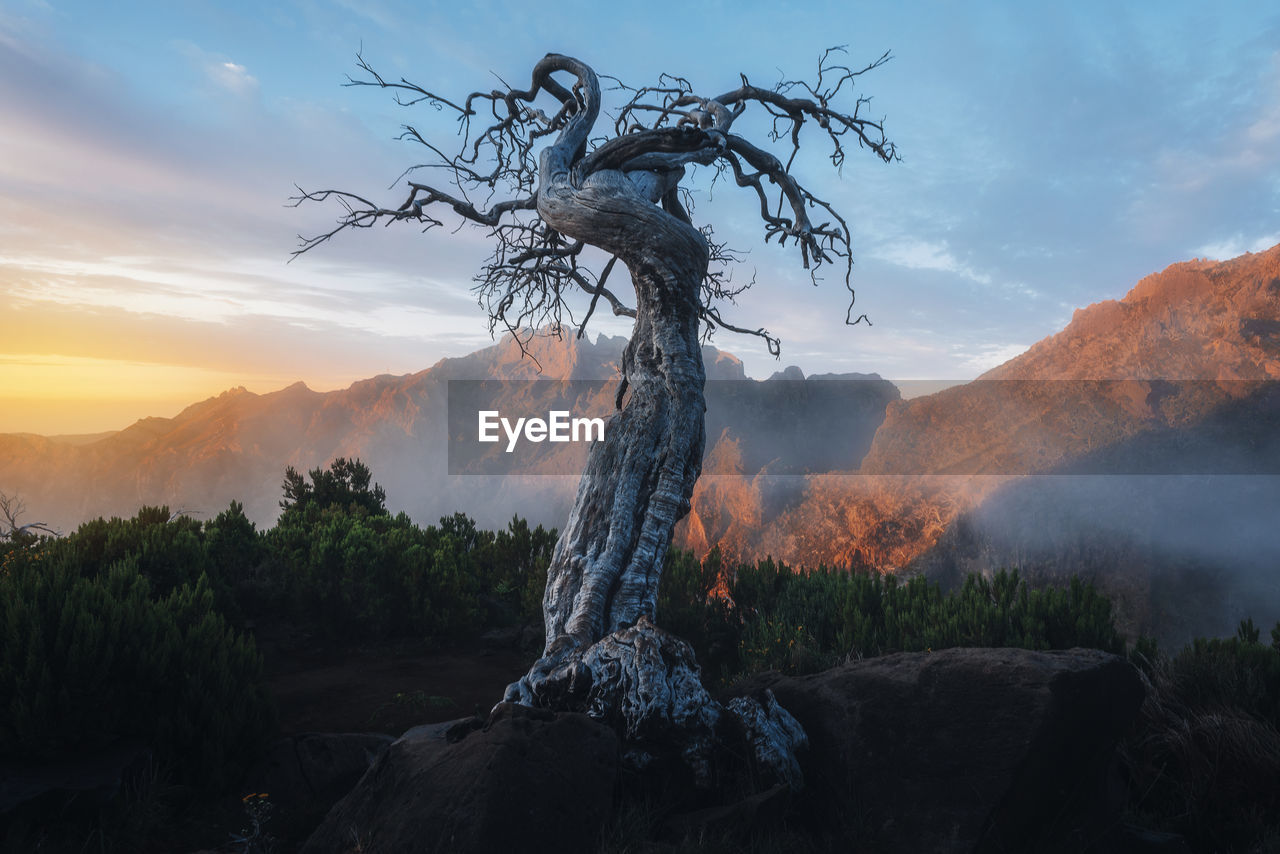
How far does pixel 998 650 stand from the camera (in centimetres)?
483

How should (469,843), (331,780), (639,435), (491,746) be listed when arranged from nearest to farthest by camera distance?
(469,843) < (491,746) < (331,780) < (639,435)

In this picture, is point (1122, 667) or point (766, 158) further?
point (766, 158)

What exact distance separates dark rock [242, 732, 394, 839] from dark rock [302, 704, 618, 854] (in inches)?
43.8

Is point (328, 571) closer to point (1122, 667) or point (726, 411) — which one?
point (1122, 667)

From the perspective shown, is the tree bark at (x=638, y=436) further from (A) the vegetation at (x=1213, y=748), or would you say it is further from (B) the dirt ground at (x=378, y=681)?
(A) the vegetation at (x=1213, y=748)

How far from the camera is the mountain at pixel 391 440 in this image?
55.2 metres

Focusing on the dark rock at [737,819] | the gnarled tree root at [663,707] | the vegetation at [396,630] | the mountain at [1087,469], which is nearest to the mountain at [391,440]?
the mountain at [1087,469]

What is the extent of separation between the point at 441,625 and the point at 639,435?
16.3ft

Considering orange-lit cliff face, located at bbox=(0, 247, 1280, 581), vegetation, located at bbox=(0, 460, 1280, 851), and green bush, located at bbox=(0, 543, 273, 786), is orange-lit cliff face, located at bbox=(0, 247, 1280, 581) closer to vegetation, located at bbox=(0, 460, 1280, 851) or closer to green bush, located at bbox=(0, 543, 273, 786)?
vegetation, located at bbox=(0, 460, 1280, 851)

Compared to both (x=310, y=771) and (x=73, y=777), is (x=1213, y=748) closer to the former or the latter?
(x=310, y=771)

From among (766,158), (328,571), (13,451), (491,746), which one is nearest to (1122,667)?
(491,746)

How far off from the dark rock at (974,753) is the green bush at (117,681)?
14.0 feet

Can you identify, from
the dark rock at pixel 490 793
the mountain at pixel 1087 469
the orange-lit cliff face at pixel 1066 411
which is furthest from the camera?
the orange-lit cliff face at pixel 1066 411

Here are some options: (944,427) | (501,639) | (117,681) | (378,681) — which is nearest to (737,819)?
(117,681)
